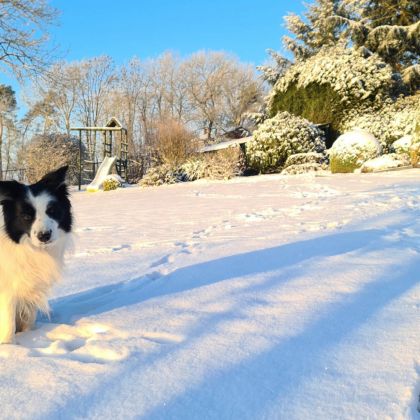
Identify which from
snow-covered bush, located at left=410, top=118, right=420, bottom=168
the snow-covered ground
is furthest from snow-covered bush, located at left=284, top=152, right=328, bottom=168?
the snow-covered ground

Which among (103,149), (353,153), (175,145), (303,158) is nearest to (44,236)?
(353,153)

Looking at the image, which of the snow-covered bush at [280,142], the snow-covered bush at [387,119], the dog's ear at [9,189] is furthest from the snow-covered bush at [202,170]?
the dog's ear at [9,189]

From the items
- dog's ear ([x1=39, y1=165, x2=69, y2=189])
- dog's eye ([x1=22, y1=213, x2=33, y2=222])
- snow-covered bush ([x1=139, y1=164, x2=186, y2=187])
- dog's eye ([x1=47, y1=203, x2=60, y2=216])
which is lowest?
dog's eye ([x1=22, y1=213, x2=33, y2=222])

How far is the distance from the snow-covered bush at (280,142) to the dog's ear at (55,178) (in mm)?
12886

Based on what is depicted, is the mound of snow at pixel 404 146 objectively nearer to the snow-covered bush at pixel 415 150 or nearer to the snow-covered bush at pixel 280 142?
the snow-covered bush at pixel 415 150

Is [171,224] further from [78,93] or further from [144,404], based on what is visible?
[78,93]

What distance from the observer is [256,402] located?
1.40m

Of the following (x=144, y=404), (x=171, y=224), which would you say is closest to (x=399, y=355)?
(x=144, y=404)

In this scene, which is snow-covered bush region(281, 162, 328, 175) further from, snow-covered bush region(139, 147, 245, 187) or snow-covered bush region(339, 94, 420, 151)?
snow-covered bush region(339, 94, 420, 151)

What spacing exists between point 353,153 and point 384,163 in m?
1.06

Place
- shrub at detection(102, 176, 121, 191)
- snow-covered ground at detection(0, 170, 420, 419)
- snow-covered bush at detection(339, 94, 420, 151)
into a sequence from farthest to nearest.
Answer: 1. shrub at detection(102, 176, 121, 191)
2. snow-covered bush at detection(339, 94, 420, 151)
3. snow-covered ground at detection(0, 170, 420, 419)

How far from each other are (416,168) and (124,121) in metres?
27.8

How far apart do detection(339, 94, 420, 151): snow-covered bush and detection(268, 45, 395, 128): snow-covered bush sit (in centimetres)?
41

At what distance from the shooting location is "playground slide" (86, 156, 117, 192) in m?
15.3
